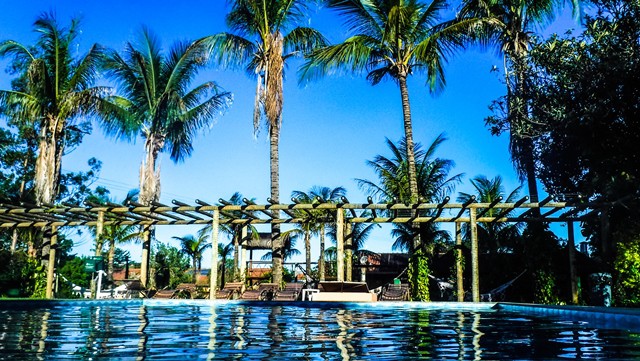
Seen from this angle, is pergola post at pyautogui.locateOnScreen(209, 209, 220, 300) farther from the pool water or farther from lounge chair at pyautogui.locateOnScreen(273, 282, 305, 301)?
the pool water

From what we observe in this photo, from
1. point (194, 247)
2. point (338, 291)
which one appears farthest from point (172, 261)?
point (338, 291)

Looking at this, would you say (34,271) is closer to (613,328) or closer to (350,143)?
(613,328)

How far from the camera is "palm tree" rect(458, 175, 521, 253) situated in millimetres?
27000

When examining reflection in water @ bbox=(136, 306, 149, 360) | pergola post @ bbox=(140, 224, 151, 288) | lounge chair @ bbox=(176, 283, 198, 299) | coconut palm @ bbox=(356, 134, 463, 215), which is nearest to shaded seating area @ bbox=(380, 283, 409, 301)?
lounge chair @ bbox=(176, 283, 198, 299)

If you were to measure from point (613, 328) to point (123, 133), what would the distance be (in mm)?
20561

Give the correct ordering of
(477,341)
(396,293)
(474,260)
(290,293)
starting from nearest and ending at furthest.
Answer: (477,341) → (474,260) → (396,293) → (290,293)

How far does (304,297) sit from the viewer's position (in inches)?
719

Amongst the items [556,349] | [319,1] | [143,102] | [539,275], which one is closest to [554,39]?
[539,275]

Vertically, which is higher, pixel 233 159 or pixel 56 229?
pixel 233 159

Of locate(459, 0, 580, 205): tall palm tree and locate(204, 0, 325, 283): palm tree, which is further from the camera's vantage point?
locate(204, 0, 325, 283): palm tree

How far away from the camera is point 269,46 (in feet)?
70.5

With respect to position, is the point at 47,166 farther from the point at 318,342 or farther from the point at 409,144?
the point at 318,342

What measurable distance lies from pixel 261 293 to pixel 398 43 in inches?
389

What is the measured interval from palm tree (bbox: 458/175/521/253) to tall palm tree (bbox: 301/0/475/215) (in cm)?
793
